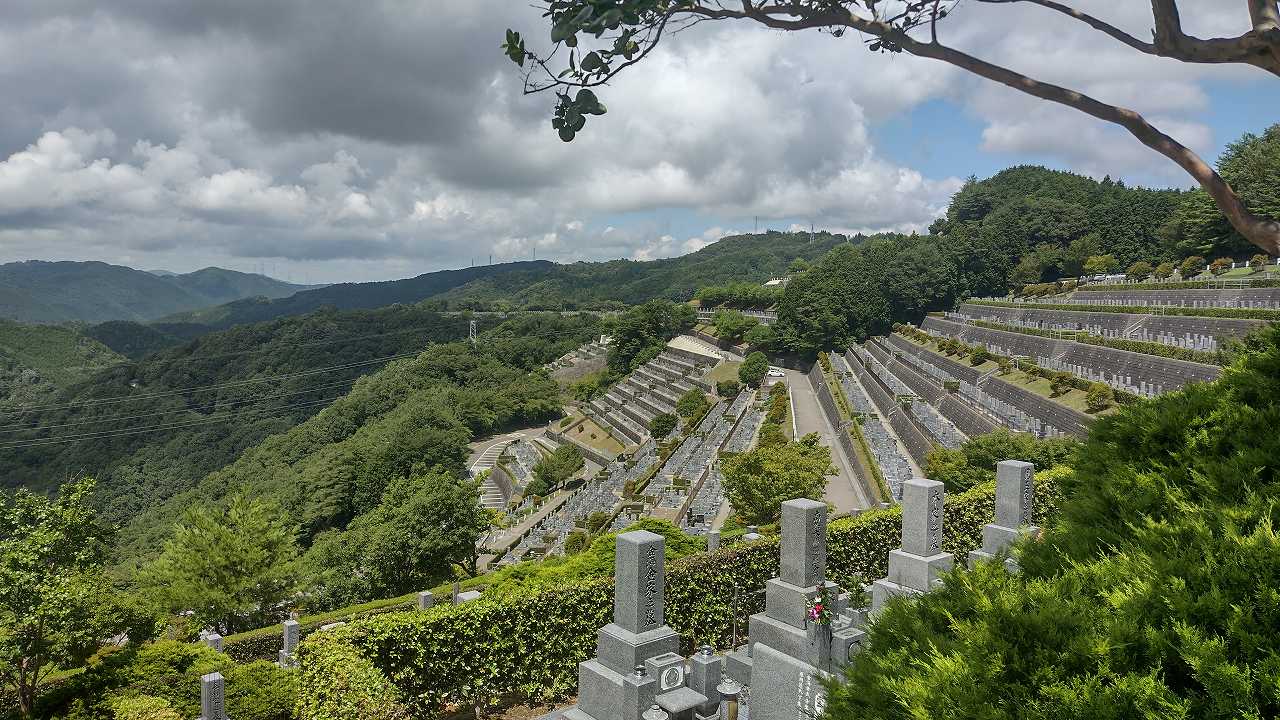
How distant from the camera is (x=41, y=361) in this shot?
334 ft

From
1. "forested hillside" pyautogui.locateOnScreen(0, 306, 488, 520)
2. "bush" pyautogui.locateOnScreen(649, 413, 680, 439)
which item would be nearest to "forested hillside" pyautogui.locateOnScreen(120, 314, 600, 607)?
"forested hillside" pyautogui.locateOnScreen(0, 306, 488, 520)

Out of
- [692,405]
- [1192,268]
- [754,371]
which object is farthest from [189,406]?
[1192,268]

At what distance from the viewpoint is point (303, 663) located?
314 inches

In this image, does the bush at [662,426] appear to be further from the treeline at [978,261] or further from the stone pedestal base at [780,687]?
the stone pedestal base at [780,687]

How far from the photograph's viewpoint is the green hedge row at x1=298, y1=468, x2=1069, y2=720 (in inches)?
313

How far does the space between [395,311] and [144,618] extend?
108229mm

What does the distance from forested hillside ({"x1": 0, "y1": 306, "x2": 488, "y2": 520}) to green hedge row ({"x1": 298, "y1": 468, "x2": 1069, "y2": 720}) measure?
62.8m

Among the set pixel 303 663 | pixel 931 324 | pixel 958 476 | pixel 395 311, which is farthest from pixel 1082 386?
pixel 395 311

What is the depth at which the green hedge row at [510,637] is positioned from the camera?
7.95 m

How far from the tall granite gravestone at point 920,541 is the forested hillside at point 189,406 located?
221ft

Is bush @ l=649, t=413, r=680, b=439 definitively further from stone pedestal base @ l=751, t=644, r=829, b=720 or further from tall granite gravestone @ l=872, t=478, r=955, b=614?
stone pedestal base @ l=751, t=644, r=829, b=720

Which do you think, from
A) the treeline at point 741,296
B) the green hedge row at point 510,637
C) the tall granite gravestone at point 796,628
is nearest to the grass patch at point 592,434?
the treeline at point 741,296

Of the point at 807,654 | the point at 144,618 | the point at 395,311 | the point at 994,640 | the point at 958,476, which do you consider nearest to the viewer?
the point at 994,640

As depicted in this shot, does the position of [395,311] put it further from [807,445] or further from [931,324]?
[807,445]
